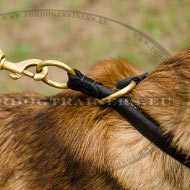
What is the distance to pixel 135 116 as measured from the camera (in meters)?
2.05

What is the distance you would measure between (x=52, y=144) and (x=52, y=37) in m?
3.64

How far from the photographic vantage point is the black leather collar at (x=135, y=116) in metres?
2.01

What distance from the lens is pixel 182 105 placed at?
6.50 ft

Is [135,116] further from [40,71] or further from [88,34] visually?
[88,34]

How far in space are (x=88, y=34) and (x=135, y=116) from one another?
12.5 ft

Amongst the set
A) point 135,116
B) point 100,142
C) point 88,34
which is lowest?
point 100,142

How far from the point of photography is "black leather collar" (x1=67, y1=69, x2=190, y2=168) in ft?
6.60

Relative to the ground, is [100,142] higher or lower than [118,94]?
lower

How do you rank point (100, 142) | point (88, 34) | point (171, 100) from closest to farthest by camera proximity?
point (171, 100), point (100, 142), point (88, 34)

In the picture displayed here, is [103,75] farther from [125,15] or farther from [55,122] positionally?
[125,15]

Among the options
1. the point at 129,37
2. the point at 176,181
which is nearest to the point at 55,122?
the point at 176,181

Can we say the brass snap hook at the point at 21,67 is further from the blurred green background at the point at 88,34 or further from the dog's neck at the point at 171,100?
the blurred green background at the point at 88,34

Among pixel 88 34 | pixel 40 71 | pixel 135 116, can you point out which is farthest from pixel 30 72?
pixel 88 34

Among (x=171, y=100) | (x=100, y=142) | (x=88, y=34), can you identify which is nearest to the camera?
(x=171, y=100)
